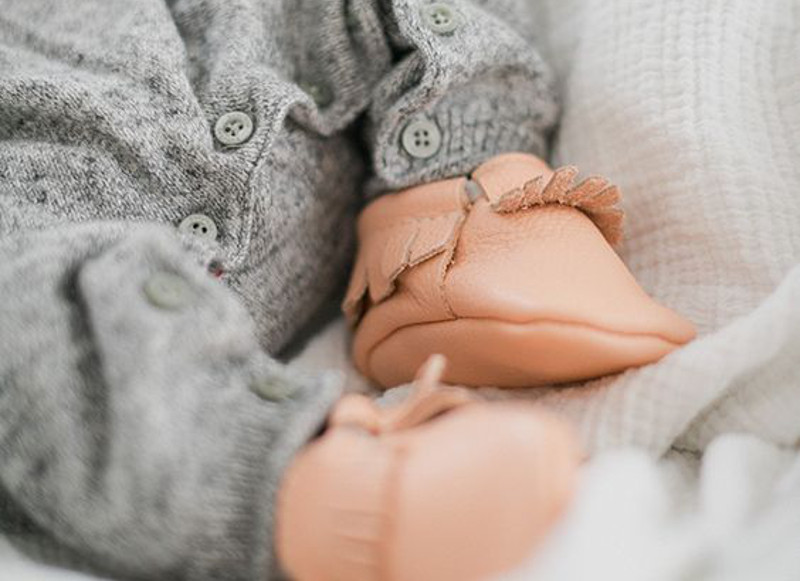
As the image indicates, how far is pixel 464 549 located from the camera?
51cm

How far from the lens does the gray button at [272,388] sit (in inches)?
23.4

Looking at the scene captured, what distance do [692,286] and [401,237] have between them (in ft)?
0.87

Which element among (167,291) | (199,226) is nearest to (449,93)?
(199,226)

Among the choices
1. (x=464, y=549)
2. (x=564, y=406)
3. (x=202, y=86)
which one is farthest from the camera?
(x=202, y=86)

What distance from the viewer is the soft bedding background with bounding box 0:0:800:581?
22.6 inches

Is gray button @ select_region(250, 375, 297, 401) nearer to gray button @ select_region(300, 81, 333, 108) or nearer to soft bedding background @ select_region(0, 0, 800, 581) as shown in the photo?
Answer: soft bedding background @ select_region(0, 0, 800, 581)

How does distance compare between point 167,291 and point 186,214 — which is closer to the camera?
point 167,291

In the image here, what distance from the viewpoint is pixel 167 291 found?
1.94 ft

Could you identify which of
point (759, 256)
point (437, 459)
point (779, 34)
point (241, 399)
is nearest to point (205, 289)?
point (241, 399)

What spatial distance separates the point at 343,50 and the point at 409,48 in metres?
0.07

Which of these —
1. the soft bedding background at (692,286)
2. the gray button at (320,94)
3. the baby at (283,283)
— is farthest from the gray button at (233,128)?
the soft bedding background at (692,286)

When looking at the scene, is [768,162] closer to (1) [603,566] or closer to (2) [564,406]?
(2) [564,406]

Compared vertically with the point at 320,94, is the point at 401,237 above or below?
below

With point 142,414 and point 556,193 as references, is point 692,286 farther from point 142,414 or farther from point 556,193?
point 142,414
